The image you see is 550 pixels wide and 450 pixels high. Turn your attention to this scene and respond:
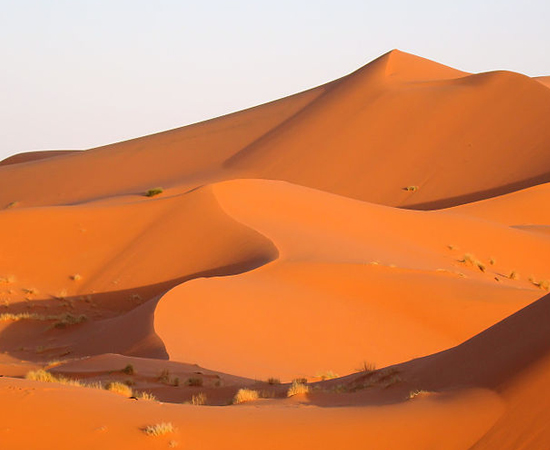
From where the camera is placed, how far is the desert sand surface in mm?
6953

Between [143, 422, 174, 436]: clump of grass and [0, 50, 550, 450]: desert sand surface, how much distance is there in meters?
0.06

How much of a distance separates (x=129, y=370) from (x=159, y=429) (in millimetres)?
5801

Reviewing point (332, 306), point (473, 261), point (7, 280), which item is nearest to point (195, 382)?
point (332, 306)

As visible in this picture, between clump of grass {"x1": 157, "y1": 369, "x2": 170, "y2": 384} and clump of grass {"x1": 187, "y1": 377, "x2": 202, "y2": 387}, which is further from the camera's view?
clump of grass {"x1": 157, "y1": 369, "x2": 170, "y2": 384}

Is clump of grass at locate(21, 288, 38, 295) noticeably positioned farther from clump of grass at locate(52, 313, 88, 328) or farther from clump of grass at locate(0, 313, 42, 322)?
clump of grass at locate(52, 313, 88, 328)

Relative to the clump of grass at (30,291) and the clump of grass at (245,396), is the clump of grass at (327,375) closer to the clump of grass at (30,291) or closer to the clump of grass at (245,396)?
the clump of grass at (245,396)

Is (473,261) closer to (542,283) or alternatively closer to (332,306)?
(542,283)

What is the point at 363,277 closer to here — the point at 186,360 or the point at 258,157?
the point at 186,360

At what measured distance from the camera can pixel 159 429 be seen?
661cm

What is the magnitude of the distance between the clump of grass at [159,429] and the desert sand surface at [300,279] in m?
0.06

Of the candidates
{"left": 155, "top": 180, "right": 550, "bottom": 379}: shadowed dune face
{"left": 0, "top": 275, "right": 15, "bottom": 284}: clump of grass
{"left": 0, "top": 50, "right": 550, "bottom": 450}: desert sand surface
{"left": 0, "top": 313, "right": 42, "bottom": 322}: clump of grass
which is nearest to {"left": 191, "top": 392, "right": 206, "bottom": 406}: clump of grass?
{"left": 0, "top": 50, "right": 550, "bottom": 450}: desert sand surface

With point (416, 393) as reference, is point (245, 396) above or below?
below

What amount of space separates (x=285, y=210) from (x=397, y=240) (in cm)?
379

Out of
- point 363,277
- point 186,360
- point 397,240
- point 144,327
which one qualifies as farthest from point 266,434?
point 397,240
